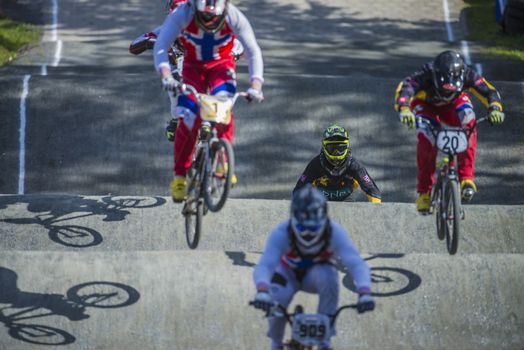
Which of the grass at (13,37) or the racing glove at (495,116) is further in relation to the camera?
the grass at (13,37)

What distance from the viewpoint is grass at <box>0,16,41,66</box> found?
23203mm

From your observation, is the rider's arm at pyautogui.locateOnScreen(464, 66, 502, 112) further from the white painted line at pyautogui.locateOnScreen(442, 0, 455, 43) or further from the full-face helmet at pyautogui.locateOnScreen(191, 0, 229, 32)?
the white painted line at pyautogui.locateOnScreen(442, 0, 455, 43)

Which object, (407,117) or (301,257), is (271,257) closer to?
(301,257)

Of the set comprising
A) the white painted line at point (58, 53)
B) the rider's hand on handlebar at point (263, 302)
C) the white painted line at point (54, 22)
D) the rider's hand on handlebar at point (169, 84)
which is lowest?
the rider's hand on handlebar at point (263, 302)

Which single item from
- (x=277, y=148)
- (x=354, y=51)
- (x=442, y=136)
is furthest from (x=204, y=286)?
(x=354, y=51)

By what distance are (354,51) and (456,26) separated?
3.96m

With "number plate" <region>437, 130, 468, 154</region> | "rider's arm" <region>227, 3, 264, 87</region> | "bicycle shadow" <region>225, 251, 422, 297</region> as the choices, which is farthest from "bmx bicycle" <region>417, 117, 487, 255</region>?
"rider's arm" <region>227, 3, 264, 87</region>

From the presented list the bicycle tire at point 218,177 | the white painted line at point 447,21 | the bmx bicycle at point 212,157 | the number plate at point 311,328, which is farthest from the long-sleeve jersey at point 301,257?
the white painted line at point 447,21

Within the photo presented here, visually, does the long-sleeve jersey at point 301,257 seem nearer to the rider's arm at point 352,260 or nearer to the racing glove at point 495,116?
the rider's arm at point 352,260

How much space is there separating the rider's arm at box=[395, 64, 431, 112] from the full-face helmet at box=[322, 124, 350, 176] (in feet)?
7.60

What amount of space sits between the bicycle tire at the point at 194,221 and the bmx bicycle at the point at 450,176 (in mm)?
2855

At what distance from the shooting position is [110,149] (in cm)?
1792

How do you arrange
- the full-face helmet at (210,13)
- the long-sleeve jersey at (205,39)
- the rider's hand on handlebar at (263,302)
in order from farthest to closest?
the long-sleeve jersey at (205,39) → the full-face helmet at (210,13) → the rider's hand on handlebar at (263,302)

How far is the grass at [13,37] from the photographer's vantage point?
23.2m
